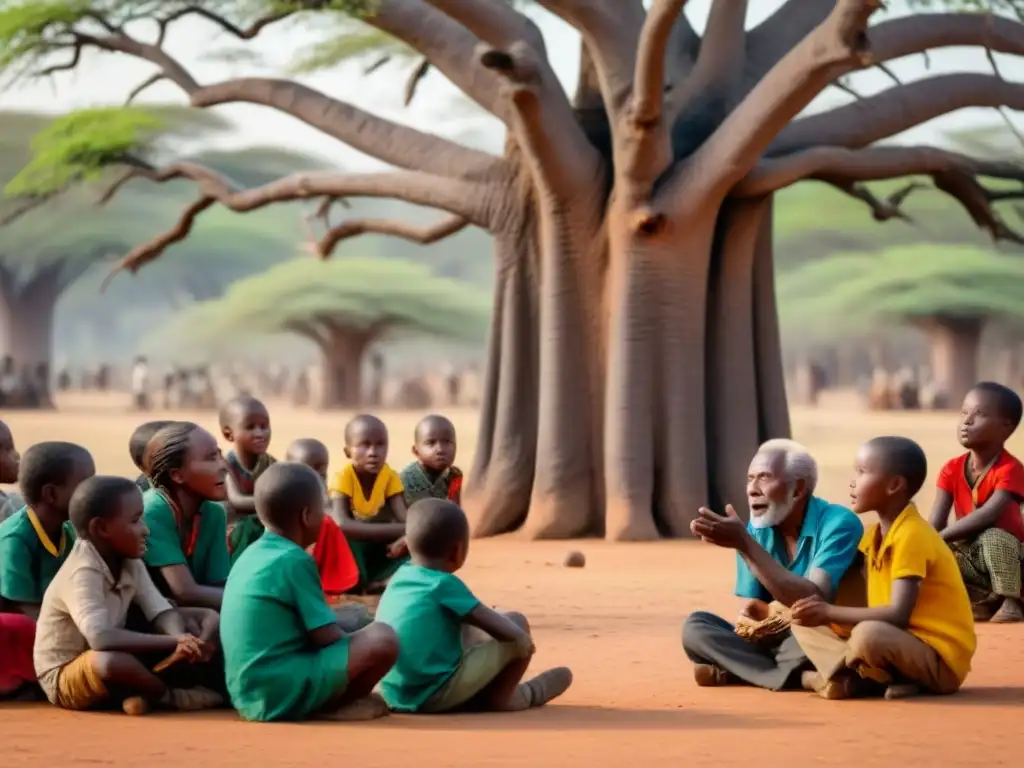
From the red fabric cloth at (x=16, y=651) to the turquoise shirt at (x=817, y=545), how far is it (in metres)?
2.56

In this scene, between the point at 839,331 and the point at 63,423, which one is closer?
the point at 63,423

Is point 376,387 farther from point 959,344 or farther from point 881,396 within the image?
point 959,344

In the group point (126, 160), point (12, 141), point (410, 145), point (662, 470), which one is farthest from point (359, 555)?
point (12, 141)

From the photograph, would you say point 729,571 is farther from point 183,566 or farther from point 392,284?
point 392,284

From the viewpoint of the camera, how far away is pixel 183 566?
6.53m

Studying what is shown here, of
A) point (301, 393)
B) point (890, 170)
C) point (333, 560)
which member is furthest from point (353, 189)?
point (301, 393)

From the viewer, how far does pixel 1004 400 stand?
845cm

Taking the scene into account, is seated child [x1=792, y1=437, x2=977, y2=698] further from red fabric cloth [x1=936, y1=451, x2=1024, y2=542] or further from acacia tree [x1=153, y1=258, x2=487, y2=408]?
acacia tree [x1=153, y1=258, x2=487, y2=408]

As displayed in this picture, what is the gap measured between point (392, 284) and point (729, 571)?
38.5 metres

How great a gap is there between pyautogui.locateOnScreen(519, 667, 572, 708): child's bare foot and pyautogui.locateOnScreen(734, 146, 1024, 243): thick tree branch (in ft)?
25.4

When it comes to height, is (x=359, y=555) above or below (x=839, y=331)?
below

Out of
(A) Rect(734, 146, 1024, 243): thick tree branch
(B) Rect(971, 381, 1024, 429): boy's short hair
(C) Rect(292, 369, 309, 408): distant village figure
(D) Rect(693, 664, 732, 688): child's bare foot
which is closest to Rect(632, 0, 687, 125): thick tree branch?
(A) Rect(734, 146, 1024, 243): thick tree branch

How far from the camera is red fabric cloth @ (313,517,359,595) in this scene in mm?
7945

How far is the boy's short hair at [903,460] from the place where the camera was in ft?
21.3
